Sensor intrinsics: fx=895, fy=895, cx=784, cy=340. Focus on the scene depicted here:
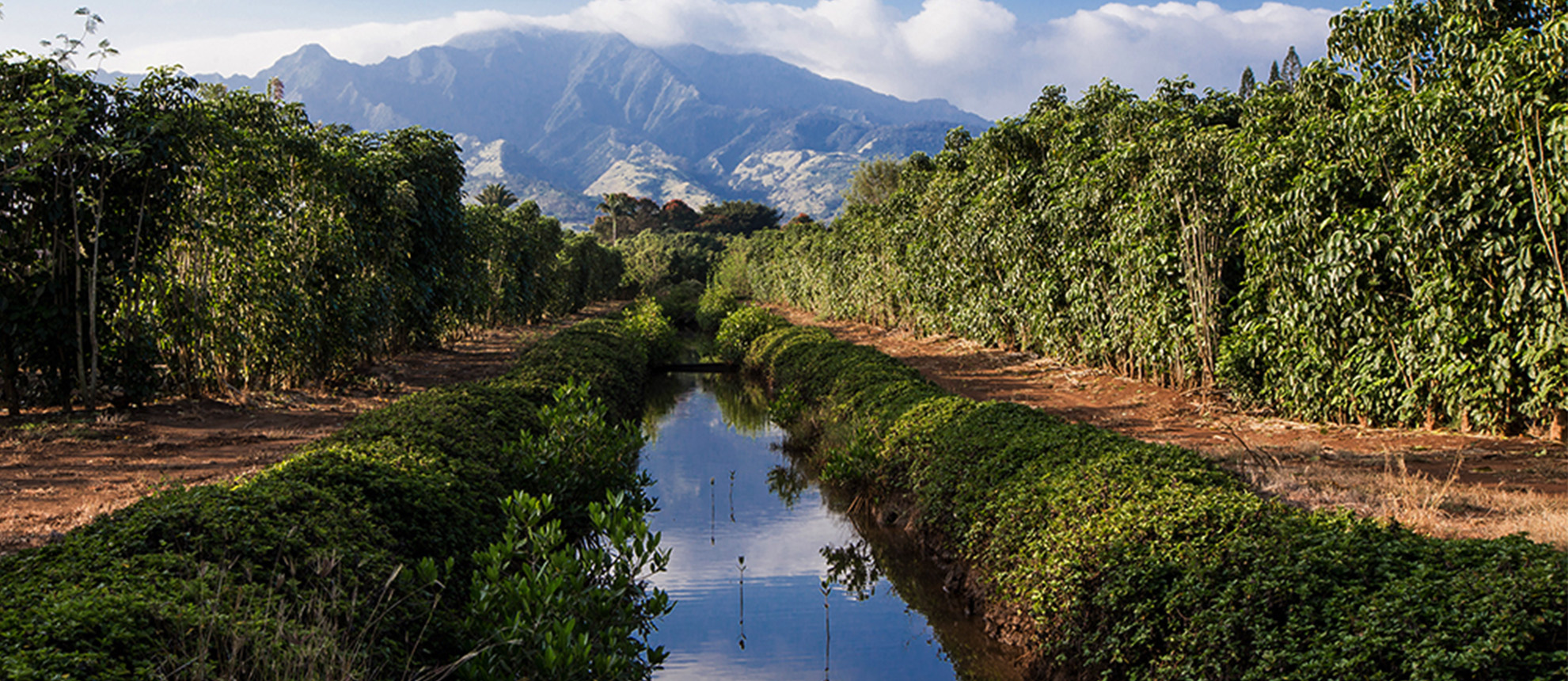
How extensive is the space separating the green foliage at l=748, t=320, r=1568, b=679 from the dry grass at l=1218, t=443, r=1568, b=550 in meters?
0.78

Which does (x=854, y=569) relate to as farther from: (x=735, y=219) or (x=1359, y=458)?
(x=735, y=219)

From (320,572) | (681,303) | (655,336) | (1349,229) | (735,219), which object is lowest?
→ (320,572)

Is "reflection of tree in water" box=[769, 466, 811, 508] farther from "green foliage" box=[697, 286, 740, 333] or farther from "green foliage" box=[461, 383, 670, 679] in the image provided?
"green foliage" box=[697, 286, 740, 333]

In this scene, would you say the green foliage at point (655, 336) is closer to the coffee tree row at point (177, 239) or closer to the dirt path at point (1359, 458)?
the coffee tree row at point (177, 239)

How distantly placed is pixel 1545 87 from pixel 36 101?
1237 cm

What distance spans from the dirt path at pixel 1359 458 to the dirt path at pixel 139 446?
6.74 m

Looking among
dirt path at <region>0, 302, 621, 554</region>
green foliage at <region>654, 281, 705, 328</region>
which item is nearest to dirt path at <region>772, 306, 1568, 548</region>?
dirt path at <region>0, 302, 621, 554</region>

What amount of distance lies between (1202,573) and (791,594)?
3544 mm

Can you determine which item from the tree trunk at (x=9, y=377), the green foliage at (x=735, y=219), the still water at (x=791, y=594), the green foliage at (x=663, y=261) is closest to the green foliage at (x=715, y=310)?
the green foliage at (x=663, y=261)

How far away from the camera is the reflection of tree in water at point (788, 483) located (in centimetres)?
987

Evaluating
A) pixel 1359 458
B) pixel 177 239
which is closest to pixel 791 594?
pixel 1359 458

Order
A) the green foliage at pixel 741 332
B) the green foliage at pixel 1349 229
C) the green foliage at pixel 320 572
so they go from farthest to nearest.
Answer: the green foliage at pixel 741 332
the green foliage at pixel 1349 229
the green foliage at pixel 320 572

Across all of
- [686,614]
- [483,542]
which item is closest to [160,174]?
[483,542]

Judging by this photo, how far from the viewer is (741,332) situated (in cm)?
2305
